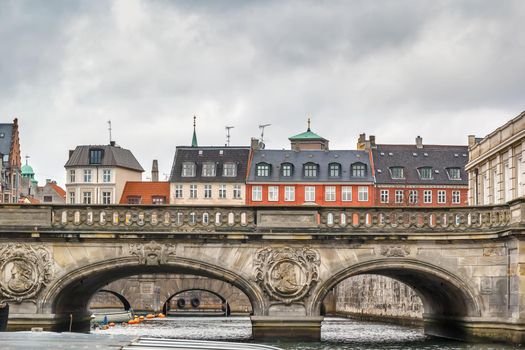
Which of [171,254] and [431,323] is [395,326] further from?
[171,254]

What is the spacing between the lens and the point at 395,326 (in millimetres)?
54125

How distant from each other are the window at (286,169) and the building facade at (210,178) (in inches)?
134

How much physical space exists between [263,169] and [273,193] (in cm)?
246

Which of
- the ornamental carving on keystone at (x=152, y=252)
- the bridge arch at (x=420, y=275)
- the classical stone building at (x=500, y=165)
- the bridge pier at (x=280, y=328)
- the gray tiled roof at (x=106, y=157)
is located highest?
the gray tiled roof at (x=106, y=157)

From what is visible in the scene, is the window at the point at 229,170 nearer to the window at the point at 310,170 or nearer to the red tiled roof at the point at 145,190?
the red tiled roof at the point at 145,190

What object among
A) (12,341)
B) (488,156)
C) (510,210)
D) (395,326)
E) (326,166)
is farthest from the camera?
(326,166)

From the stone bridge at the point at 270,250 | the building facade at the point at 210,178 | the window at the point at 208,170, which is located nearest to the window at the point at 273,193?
the building facade at the point at 210,178

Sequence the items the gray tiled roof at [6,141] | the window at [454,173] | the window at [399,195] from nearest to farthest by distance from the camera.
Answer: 1. the gray tiled roof at [6,141]
2. the window at [399,195]
3. the window at [454,173]

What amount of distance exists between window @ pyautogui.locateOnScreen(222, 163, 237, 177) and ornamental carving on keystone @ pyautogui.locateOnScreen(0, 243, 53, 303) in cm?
6983

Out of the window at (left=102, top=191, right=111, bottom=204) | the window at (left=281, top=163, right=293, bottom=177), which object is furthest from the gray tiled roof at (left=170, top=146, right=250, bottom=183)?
the window at (left=102, top=191, right=111, bottom=204)

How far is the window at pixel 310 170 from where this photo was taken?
10250 cm

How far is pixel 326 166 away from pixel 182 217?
228ft

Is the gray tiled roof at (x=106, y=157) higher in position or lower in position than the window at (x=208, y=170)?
higher

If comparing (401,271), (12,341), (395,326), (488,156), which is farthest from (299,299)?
(488,156)
